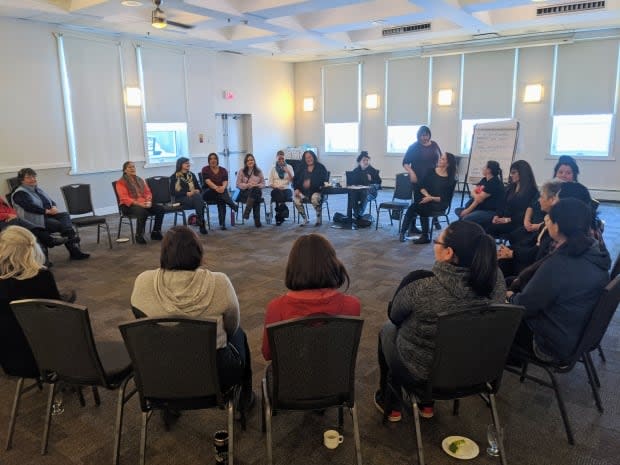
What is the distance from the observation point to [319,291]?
206 centimetres

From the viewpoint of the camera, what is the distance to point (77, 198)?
20.8 feet

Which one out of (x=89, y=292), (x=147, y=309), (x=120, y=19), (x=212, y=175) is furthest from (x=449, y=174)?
(x=120, y=19)

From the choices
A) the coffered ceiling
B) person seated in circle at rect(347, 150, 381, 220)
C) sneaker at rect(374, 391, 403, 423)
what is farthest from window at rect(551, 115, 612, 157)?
sneaker at rect(374, 391, 403, 423)

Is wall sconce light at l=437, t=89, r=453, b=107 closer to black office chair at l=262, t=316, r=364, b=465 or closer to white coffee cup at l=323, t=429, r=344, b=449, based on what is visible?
white coffee cup at l=323, t=429, r=344, b=449

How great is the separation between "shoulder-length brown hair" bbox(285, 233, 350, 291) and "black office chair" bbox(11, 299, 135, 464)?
0.86 metres

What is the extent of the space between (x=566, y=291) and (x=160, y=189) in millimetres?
5932

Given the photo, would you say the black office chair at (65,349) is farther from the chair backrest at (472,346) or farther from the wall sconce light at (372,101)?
the wall sconce light at (372,101)

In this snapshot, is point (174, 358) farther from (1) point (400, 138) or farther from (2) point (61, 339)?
(1) point (400, 138)

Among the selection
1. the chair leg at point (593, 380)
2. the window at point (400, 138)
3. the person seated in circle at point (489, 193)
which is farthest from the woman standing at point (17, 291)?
the window at point (400, 138)

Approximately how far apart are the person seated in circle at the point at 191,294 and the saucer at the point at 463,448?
102cm

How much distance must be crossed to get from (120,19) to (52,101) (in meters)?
1.71

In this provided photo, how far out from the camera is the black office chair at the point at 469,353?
1874 mm

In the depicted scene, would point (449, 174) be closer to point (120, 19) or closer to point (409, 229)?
point (409, 229)

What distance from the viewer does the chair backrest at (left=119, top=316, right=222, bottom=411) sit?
1.81 m
